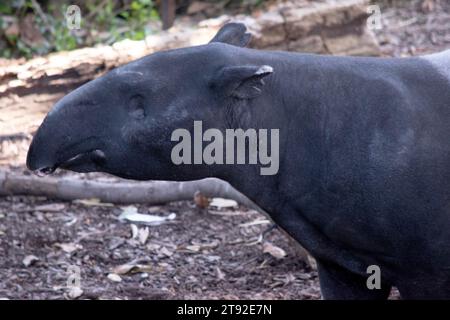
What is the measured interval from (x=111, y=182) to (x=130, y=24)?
3.64m

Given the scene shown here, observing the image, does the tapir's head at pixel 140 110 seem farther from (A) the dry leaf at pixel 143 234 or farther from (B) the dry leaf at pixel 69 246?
(A) the dry leaf at pixel 143 234

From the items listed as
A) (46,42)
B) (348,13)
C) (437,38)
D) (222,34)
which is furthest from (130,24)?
(222,34)

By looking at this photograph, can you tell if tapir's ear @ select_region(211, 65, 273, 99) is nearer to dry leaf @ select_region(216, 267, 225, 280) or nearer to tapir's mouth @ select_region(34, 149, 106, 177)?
tapir's mouth @ select_region(34, 149, 106, 177)

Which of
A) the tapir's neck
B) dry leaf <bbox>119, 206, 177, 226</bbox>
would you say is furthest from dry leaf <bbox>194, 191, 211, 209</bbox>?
the tapir's neck

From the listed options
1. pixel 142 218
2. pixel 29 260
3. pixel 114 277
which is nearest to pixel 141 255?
pixel 114 277

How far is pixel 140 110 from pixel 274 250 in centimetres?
247

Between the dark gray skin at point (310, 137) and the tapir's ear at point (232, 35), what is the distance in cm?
13

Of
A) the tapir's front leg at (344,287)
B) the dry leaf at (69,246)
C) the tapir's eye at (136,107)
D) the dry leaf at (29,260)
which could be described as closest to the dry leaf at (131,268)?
the dry leaf at (69,246)

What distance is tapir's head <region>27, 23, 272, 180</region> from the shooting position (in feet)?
13.3

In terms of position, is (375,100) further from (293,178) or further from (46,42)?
(46,42)

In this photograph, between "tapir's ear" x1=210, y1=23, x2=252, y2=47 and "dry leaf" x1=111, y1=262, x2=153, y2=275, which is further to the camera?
"dry leaf" x1=111, y1=262, x2=153, y2=275

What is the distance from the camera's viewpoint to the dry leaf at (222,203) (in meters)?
7.11

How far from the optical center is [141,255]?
250 inches

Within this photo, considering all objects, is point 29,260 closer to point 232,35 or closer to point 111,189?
point 111,189
